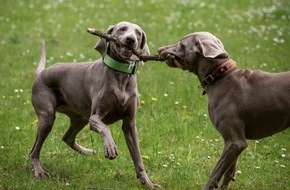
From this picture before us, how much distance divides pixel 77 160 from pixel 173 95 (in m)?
2.49

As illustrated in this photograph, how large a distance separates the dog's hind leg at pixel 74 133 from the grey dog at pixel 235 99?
179cm

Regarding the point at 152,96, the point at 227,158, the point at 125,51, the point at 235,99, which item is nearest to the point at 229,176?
the point at 227,158

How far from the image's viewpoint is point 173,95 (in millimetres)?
8773

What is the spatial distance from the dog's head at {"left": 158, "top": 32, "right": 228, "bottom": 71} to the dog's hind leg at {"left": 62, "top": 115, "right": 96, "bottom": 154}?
1507 millimetres

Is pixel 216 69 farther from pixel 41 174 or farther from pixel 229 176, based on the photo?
pixel 41 174

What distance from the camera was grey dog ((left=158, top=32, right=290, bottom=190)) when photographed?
539 centimetres

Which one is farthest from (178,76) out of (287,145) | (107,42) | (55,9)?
(55,9)

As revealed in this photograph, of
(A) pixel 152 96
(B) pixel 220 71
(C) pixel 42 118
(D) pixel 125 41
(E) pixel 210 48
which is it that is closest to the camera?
(E) pixel 210 48

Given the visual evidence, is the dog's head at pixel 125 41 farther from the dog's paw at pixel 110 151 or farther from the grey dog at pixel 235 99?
the dog's paw at pixel 110 151

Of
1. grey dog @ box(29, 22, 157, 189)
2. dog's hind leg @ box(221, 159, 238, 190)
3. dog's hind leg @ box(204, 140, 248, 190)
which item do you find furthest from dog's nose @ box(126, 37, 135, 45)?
dog's hind leg @ box(221, 159, 238, 190)

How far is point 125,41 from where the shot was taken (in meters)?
5.86

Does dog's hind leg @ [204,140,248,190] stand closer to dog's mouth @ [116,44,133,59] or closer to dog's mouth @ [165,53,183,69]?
dog's mouth @ [165,53,183,69]

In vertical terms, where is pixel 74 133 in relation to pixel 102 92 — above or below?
below

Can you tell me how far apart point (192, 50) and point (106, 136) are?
1124 millimetres
